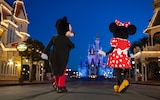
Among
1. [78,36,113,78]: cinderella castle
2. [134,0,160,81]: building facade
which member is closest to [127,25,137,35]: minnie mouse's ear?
[134,0,160,81]: building facade

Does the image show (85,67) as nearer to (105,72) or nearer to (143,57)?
(105,72)

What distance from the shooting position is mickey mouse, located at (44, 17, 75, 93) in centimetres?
1087

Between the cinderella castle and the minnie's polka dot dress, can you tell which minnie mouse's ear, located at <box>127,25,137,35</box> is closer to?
the minnie's polka dot dress

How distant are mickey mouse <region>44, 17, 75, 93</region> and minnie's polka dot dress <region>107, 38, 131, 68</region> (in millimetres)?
2049

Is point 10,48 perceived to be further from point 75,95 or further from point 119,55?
point 75,95

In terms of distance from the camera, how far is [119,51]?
12.4 meters

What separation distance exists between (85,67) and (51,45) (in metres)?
153

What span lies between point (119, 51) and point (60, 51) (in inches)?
118

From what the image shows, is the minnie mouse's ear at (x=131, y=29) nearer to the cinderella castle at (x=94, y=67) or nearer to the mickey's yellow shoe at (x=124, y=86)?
the mickey's yellow shoe at (x=124, y=86)

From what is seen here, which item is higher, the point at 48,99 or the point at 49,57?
the point at 49,57

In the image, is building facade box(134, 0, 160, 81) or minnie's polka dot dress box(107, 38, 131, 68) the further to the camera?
building facade box(134, 0, 160, 81)

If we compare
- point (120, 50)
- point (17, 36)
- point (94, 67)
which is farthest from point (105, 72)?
point (120, 50)

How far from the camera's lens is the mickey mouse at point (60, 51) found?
10.9 m

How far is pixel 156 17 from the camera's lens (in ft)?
155
